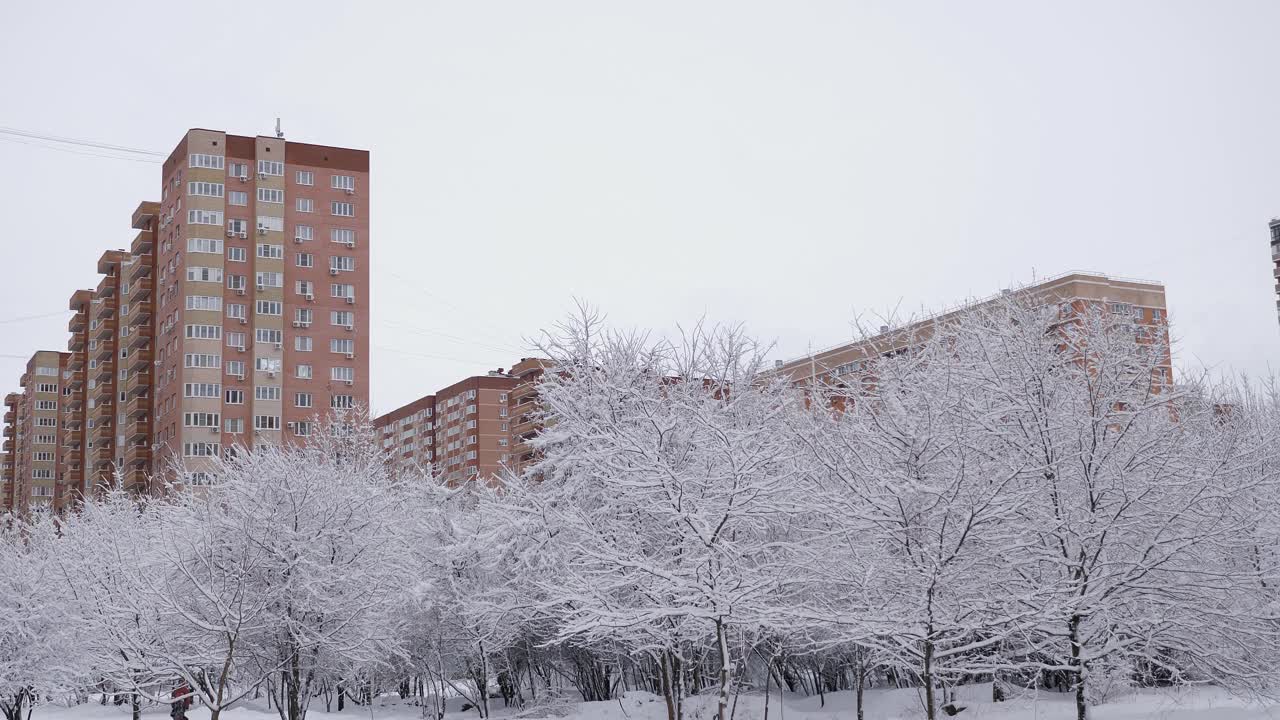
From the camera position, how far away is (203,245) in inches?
3238

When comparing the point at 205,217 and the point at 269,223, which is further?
the point at 269,223

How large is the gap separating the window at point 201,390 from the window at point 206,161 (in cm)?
1627

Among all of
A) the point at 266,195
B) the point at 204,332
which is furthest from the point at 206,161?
the point at 204,332

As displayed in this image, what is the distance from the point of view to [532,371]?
5084 inches

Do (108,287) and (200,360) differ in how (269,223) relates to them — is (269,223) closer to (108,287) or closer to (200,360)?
(200,360)

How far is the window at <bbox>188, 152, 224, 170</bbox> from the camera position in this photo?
270 ft

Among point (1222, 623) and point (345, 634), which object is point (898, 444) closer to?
point (1222, 623)

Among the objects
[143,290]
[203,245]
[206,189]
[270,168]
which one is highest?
Answer: [270,168]

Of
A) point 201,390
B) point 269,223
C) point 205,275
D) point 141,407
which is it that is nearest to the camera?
point 201,390

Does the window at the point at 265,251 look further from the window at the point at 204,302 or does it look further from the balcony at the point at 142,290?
the balcony at the point at 142,290

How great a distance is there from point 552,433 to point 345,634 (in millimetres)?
7843

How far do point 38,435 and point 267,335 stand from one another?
88.7 m

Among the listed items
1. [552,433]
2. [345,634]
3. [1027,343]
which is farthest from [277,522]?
[1027,343]

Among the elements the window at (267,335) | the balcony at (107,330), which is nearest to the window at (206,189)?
the window at (267,335)
